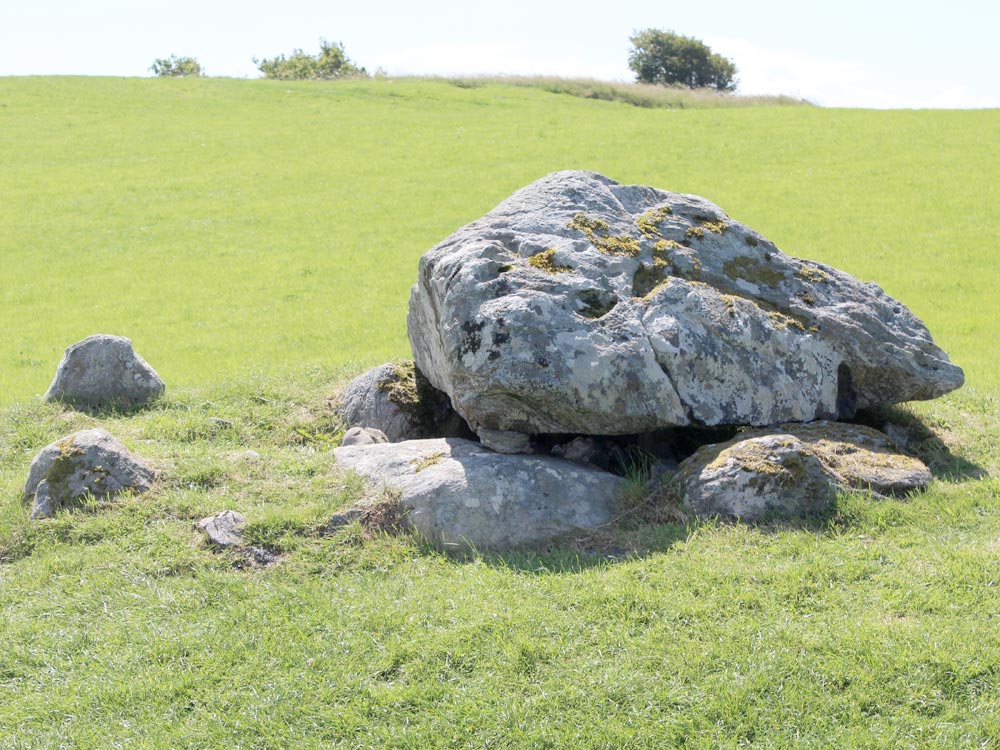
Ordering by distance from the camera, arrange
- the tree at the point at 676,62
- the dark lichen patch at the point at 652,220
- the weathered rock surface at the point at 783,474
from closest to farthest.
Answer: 1. the weathered rock surface at the point at 783,474
2. the dark lichen patch at the point at 652,220
3. the tree at the point at 676,62

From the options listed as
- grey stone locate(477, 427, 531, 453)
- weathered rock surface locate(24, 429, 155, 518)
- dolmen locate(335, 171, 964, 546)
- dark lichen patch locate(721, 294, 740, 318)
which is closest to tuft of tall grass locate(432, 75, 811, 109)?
dolmen locate(335, 171, 964, 546)

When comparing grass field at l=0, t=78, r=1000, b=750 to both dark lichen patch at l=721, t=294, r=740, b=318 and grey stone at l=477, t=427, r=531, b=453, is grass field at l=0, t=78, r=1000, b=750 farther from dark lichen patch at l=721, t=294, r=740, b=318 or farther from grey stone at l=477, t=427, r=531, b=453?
dark lichen patch at l=721, t=294, r=740, b=318

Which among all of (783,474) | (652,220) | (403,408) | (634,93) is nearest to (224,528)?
(403,408)

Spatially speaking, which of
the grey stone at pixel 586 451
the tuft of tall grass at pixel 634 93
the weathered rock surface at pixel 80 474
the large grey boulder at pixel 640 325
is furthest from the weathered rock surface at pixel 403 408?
the tuft of tall grass at pixel 634 93

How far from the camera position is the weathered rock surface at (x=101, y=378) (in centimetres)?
1313

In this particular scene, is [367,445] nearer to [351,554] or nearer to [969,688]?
[351,554]

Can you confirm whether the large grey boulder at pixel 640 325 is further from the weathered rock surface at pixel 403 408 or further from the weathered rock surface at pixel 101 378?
the weathered rock surface at pixel 101 378

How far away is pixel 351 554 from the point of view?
28.1 ft

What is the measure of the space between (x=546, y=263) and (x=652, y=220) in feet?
5.74

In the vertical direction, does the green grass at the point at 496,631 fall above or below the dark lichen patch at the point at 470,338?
below

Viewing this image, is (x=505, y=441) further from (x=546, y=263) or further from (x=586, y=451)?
(x=546, y=263)

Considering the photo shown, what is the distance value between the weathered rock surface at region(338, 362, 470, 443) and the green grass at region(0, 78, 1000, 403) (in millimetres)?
A: 2627

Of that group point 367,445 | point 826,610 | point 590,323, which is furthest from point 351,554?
point 826,610

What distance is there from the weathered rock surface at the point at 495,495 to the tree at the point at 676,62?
85989 mm
